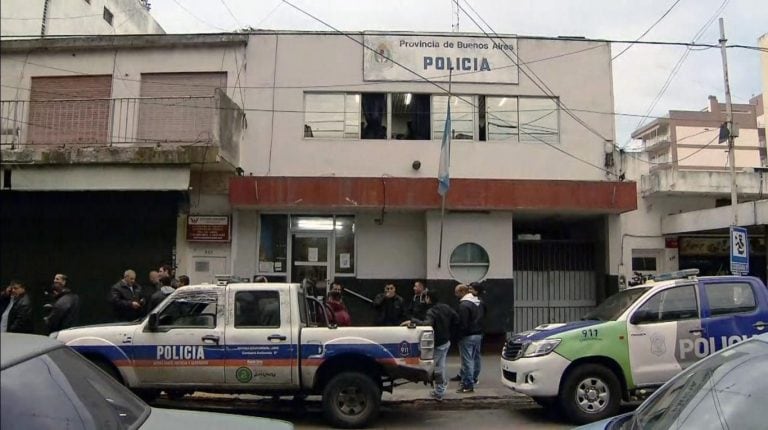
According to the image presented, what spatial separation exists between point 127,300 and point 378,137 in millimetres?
6811

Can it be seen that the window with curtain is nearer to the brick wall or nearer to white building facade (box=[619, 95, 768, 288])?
the brick wall

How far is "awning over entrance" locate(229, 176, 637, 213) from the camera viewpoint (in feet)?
42.3

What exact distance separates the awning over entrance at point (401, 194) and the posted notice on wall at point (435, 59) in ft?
9.22

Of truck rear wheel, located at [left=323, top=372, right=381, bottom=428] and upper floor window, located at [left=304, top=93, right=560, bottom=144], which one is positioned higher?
upper floor window, located at [left=304, top=93, right=560, bottom=144]

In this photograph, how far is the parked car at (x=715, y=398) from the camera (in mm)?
3105

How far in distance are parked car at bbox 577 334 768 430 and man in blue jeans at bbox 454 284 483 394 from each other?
19.2 feet

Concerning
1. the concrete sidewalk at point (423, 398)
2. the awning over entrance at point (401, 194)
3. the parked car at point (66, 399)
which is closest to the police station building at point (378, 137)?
the awning over entrance at point (401, 194)

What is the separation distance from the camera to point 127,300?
387 inches

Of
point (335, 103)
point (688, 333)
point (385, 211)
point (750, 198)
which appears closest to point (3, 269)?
point (688, 333)

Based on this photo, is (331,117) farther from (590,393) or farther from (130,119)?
(590,393)

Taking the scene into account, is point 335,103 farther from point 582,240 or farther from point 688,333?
point 688,333

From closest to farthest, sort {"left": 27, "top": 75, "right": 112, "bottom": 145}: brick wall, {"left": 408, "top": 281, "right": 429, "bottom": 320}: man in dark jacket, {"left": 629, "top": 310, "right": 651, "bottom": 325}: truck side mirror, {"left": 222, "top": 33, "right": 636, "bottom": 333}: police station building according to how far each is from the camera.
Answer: {"left": 629, "top": 310, "right": 651, "bottom": 325}: truck side mirror → {"left": 408, "top": 281, "right": 429, "bottom": 320}: man in dark jacket → {"left": 27, "top": 75, "right": 112, "bottom": 145}: brick wall → {"left": 222, "top": 33, "right": 636, "bottom": 333}: police station building

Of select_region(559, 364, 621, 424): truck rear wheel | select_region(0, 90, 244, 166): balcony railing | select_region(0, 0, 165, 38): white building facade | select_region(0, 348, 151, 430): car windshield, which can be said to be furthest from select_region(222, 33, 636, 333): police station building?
select_region(0, 348, 151, 430): car windshield

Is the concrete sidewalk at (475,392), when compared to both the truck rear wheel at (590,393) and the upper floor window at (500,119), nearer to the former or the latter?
the truck rear wheel at (590,393)
